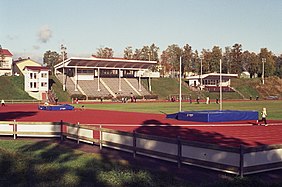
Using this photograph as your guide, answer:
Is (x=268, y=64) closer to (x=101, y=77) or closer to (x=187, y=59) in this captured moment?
(x=187, y=59)

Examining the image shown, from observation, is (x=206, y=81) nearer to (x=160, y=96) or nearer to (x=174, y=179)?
(x=160, y=96)

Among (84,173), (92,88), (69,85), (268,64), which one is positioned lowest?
(84,173)

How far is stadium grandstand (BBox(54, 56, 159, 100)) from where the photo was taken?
90062 millimetres

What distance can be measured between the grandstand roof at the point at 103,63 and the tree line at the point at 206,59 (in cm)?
3550

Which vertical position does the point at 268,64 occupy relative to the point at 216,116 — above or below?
above

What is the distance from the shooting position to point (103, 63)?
9356 centimetres

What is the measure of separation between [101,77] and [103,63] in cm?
853

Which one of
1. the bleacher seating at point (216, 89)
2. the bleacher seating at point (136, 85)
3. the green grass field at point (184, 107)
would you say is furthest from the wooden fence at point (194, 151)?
the bleacher seating at point (216, 89)

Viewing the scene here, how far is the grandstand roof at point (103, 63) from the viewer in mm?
89562

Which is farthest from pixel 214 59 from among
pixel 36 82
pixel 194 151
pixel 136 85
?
pixel 194 151

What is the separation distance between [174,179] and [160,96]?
86.0 meters

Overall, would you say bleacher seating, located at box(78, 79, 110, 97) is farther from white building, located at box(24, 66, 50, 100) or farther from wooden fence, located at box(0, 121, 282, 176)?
wooden fence, located at box(0, 121, 282, 176)

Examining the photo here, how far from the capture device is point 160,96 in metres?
97.5

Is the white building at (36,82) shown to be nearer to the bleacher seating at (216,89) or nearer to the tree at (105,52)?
the bleacher seating at (216,89)
